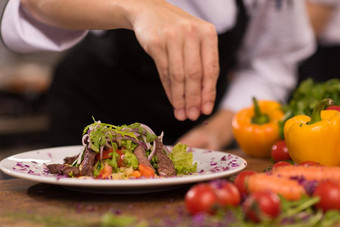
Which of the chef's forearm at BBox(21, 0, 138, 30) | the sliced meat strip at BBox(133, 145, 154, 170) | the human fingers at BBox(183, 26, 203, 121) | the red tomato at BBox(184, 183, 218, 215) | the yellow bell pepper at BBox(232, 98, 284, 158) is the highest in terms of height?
the chef's forearm at BBox(21, 0, 138, 30)

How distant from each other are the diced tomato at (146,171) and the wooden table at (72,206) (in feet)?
0.16

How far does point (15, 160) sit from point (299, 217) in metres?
0.79

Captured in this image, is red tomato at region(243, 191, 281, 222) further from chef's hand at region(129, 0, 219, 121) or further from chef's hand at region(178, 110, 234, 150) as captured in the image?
chef's hand at region(178, 110, 234, 150)

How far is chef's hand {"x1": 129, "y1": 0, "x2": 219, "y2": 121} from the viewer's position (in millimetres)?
1089

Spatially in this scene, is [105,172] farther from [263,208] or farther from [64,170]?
[263,208]

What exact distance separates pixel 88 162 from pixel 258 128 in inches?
31.8

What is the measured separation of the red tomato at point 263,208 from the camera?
82 centimetres

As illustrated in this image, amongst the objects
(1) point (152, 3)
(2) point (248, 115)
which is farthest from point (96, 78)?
(1) point (152, 3)

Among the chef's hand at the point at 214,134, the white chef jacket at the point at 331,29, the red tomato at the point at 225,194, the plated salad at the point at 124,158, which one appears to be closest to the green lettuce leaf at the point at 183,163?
the plated salad at the point at 124,158

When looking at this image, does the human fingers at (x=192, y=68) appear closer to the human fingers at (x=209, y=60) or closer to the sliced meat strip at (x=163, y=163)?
the human fingers at (x=209, y=60)

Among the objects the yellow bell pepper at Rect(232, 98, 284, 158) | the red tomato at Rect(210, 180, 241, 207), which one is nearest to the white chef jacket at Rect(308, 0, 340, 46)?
the yellow bell pepper at Rect(232, 98, 284, 158)

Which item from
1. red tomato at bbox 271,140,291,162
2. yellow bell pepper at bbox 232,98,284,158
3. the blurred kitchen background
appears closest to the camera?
red tomato at bbox 271,140,291,162

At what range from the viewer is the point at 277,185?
95cm

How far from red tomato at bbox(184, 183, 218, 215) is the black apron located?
1310 millimetres
